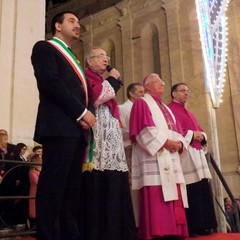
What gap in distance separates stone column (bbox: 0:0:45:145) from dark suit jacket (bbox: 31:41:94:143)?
384 centimetres

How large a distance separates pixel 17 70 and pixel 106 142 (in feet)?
13.4

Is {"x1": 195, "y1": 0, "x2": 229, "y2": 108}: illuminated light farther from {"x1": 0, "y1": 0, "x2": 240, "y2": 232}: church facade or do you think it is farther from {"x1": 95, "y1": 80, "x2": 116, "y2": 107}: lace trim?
{"x1": 95, "y1": 80, "x2": 116, "y2": 107}: lace trim

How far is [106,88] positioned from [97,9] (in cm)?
1345

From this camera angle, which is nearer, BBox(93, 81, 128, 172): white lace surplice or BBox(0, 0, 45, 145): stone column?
BBox(93, 81, 128, 172): white lace surplice

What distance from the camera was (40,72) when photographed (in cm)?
288

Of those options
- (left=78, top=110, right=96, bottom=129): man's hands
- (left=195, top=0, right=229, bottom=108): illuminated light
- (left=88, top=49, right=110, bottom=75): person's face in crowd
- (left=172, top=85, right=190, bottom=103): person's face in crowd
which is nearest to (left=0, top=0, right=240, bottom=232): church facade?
(left=195, top=0, right=229, bottom=108): illuminated light

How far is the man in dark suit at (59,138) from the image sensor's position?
266 cm

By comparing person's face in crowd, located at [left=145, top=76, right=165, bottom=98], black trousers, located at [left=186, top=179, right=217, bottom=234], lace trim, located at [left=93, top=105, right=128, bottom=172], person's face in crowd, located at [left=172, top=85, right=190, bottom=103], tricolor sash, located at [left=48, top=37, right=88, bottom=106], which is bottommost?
black trousers, located at [left=186, top=179, right=217, bottom=234]

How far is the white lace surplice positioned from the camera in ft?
10.6

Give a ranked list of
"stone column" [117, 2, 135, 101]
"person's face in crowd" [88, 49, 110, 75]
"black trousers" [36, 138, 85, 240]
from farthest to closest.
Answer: "stone column" [117, 2, 135, 101]
"person's face in crowd" [88, 49, 110, 75]
"black trousers" [36, 138, 85, 240]

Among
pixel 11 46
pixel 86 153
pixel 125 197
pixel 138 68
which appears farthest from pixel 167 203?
pixel 138 68

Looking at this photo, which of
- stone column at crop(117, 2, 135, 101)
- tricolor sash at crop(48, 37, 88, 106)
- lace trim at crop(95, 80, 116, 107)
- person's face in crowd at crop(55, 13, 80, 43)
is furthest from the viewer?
stone column at crop(117, 2, 135, 101)

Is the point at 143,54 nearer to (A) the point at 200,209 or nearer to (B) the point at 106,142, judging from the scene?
(A) the point at 200,209

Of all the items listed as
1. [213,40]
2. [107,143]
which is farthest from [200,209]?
[213,40]
